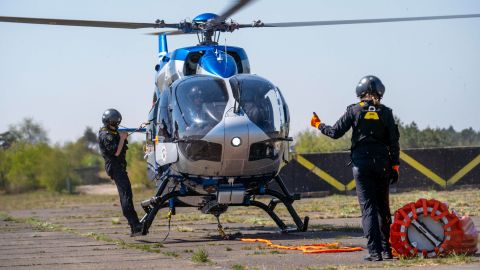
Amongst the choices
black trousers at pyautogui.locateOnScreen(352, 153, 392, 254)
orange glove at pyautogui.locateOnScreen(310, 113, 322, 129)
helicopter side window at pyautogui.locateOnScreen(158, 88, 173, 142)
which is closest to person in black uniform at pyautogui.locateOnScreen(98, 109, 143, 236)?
helicopter side window at pyautogui.locateOnScreen(158, 88, 173, 142)

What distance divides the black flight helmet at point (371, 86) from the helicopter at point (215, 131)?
7.94 ft

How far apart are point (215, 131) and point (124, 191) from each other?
98.4 inches

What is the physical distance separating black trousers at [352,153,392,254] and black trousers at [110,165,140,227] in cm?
525

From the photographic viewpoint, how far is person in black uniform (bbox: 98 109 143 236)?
15023 millimetres

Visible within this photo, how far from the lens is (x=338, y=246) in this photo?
11883 mm

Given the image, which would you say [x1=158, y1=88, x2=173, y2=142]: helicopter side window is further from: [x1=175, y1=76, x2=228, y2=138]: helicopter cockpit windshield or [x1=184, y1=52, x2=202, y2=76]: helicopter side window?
[x1=184, y1=52, x2=202, y2=76]: helicopter side window

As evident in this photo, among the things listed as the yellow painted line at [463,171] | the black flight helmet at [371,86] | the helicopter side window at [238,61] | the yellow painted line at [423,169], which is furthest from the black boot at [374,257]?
the yellow painted line at [463,171]

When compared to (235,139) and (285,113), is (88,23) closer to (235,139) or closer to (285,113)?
(235,139)

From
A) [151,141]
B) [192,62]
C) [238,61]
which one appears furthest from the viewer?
[151,141]

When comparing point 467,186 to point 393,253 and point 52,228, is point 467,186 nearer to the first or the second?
point 52,228

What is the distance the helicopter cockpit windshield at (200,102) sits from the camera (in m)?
13.6

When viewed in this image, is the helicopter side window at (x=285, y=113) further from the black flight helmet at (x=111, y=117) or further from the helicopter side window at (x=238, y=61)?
the black flight helmet at (x=111, y=117)

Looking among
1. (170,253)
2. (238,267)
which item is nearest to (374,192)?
(238,267)

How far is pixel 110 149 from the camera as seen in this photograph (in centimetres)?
1502
